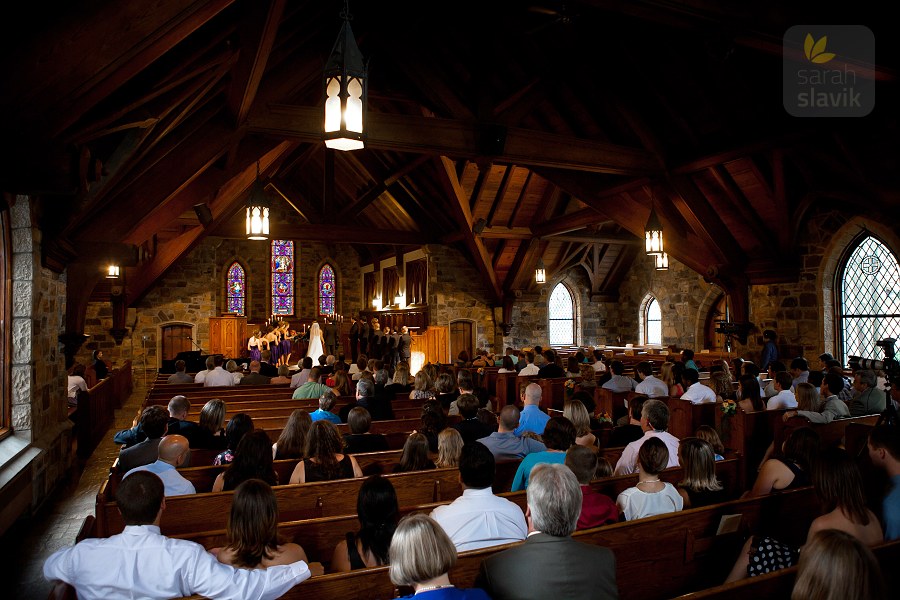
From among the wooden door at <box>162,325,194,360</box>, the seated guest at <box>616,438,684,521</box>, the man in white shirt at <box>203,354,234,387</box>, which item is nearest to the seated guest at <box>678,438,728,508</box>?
the seated guest at <box>616,438,684,521</box>

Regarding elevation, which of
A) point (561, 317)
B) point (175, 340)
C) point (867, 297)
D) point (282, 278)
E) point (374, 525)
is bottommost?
point (374, 525)

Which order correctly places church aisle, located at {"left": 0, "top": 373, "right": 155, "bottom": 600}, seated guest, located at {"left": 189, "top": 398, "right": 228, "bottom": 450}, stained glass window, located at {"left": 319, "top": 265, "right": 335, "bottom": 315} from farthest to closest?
1. stained glass window, located at {"left": 319, "top": 265, "right": 335, "bottom": 315}
2. seated guest, located at {"left": 189, "top": 398, "right": 228, "bottom": 450}
3. church aisle, located at {"left": 0, "top": 373, "right": 155, "bottom": 600}

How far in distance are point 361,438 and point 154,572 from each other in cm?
253

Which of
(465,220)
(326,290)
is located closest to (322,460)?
(465,220)

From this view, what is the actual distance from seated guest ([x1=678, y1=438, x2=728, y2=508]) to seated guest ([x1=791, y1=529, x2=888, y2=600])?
1.58 m

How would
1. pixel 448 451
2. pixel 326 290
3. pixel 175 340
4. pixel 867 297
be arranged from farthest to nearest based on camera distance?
pixel 326 290 → pixel 175 340 → pixel 867 297 → pixel 448 451

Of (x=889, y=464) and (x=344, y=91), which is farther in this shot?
(x=344, y=91)

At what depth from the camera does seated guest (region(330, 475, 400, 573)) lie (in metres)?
2.41

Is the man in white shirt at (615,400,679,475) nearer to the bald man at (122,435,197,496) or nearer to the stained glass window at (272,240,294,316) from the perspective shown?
the bald man at (122,435,197,496)

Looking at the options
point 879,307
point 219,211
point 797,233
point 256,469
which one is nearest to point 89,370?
point 219,211

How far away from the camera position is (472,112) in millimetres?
7930

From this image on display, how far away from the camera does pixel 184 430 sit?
4.76 m

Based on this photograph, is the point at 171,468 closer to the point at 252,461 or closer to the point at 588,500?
the point at 252,461

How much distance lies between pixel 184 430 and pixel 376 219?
13.1 meters
